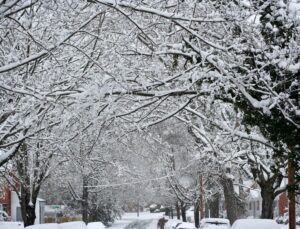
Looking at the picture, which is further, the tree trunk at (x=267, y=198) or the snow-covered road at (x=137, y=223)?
the snow-covered road at (x=137, y=223)

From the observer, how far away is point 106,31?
10938 mm

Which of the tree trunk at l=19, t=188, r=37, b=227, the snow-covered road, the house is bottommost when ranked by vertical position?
the snow-covered road

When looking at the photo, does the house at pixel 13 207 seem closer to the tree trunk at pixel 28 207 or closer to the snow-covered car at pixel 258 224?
the tree trunk at pixel 28 207

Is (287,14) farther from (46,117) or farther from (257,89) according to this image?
(46,117)

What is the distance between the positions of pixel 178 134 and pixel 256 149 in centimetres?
426

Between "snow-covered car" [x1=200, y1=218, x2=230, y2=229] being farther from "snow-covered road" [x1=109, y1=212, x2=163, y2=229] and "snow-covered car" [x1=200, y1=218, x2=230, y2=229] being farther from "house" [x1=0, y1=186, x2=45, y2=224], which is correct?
"house" [x1=0, y1=186, x2=45, y2=224]


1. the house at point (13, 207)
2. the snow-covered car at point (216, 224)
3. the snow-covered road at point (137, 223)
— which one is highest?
the snow-covered car at point (216, 224)

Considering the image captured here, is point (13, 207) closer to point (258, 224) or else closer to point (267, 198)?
point (267, 198)

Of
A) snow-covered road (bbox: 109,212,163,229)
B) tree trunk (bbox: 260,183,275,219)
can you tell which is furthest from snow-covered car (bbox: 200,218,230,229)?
snow-covered road (bbox: 109,212,163,229)

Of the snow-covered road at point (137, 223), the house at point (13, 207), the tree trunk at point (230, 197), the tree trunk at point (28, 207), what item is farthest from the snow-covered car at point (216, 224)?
the house at point (13, 207)

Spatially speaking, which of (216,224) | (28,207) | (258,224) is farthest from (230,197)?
(28,207)

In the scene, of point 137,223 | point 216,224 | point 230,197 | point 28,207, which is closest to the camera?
point 230,197

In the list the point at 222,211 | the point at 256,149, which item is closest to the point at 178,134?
the point at 256,149

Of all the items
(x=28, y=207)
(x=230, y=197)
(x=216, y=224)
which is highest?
(x=230, y=197)
